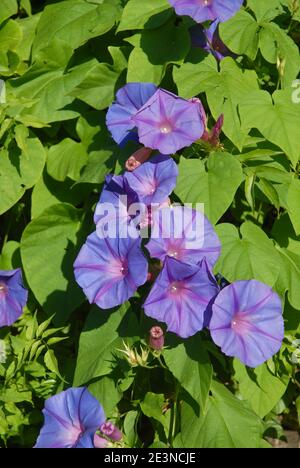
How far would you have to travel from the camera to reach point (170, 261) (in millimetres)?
1564

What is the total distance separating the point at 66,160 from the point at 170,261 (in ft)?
2.14

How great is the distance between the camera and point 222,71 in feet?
6.39

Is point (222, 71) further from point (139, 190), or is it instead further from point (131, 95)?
point (139, 190)

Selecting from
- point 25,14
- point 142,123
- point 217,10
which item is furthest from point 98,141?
point 25,14

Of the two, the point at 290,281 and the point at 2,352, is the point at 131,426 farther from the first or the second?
the point at 290,281

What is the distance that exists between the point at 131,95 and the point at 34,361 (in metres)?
0.75

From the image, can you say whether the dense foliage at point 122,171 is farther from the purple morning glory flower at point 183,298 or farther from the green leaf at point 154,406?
the purple morning glory flower at point 183,298

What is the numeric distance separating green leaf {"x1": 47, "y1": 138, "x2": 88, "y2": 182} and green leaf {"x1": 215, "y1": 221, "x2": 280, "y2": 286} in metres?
0.49

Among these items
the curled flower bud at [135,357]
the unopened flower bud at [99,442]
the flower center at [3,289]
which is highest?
the curled flower bud at [135,357]

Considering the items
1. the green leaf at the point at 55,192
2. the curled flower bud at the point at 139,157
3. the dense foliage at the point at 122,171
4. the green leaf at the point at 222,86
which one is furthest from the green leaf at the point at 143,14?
the green leaf at the point at 55,192

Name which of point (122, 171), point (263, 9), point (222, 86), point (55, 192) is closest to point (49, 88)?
point (55, 192)

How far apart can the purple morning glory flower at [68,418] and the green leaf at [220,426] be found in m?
0.29

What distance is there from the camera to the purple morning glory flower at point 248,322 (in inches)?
64.2

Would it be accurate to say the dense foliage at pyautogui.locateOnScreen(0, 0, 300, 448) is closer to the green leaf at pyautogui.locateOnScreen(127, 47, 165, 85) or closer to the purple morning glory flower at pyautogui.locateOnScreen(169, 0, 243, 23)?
the green leaf at pyautogui.locateOnScreen(127, 47, 165, 85)
